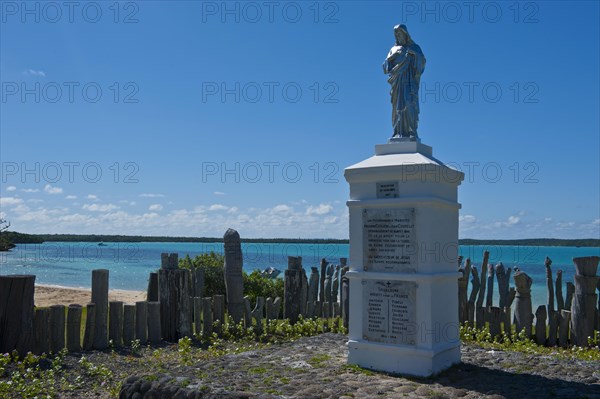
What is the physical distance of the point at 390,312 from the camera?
7.74 m

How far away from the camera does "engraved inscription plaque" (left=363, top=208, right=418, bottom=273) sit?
24.9 ft

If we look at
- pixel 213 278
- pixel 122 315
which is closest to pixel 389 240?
pixel 122 315

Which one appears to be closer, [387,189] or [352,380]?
[352,380]

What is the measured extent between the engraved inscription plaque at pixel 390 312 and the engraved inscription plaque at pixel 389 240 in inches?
8.7

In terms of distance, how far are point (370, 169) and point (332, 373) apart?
2.73 meters

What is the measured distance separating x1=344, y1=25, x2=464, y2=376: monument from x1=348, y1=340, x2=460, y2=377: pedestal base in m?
0.01

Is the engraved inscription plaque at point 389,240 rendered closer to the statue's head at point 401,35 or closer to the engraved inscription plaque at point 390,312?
the engraved inscription plaque at point 390,312

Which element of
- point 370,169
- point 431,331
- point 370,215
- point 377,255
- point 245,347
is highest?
point 370,169

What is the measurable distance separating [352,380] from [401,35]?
4894mm

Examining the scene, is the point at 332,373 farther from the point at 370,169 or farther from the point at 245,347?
the point at 245,347

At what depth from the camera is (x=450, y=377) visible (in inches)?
290

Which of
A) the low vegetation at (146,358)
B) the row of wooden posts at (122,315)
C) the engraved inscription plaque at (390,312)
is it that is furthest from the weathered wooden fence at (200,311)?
the engraved inscription plaque at (390,312)

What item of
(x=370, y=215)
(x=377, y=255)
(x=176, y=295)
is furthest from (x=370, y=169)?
(x=176, y=295)

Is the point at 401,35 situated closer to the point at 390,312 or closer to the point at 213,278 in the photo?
the point at 390,312
